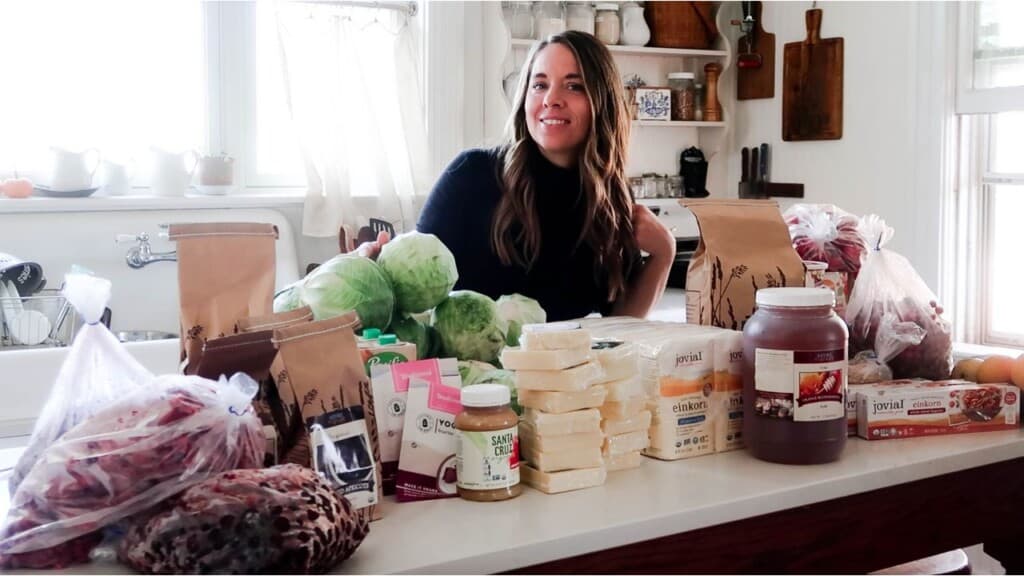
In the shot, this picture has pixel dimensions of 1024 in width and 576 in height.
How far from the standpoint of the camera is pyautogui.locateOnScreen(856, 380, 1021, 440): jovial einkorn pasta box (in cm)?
126

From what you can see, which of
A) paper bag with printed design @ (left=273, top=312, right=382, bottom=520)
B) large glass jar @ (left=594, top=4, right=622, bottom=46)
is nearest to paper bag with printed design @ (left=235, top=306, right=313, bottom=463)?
paper bag with printed design @ (left=273, top=312, right=382, bottom=520)

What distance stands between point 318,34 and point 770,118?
2017 mm

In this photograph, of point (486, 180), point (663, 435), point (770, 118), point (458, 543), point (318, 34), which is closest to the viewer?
point (458, 543)

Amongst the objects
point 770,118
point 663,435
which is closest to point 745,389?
point 663,435

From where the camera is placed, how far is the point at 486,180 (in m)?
2.12

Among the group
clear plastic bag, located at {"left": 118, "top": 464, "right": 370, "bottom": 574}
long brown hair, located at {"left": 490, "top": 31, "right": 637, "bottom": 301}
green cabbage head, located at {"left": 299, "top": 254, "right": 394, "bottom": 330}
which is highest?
long brown hair, located at {"left": 490, "top": 31, "right": 637, "bottom": 301}

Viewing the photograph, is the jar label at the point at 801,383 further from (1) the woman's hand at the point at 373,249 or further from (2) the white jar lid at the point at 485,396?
(1) the woman's hand at the point at 373,249

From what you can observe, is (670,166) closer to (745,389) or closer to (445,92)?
(445,92)

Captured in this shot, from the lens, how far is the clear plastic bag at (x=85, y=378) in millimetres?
876

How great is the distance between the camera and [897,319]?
4.50ft

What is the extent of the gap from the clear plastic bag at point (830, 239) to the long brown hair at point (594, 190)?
0.48m

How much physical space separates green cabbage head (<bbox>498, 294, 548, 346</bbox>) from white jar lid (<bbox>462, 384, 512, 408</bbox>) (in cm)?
30

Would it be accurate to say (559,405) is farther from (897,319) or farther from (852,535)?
(897,319)

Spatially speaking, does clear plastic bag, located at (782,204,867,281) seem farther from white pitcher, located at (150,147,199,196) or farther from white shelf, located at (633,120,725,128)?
white shelf, located at (633,120,725,128)
